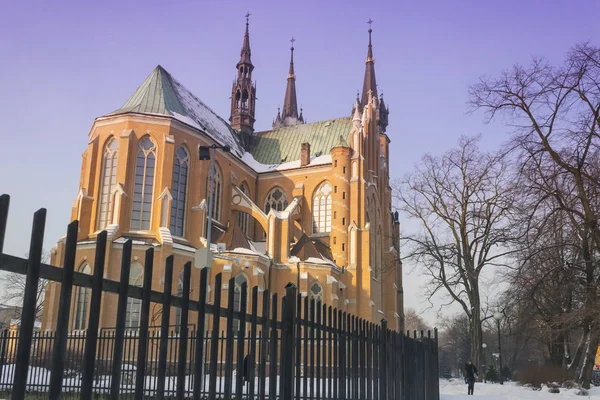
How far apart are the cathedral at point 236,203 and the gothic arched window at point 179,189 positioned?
73mm

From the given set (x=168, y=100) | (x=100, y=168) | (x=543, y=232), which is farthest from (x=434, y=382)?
(x=168, y=100)

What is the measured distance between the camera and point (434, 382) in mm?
14492

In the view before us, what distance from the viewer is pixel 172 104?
134 ft

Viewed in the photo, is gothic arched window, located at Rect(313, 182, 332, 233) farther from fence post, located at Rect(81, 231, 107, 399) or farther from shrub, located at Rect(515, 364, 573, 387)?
fence post, located at Rect(81, 231, 107, 399)

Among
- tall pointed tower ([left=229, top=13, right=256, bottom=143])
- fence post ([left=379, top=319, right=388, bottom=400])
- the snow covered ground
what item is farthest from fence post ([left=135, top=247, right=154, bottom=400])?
tall pointed tower ([left=229, top=13, right=256, bottom=143])

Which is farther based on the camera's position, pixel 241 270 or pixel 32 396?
pixel 241 270

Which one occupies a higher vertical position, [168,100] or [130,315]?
[168,100]

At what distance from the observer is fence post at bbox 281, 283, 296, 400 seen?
204 inches

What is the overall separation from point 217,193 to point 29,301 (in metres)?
40.0

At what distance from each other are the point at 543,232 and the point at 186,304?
47.2ft

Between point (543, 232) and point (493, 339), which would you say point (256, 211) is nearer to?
point (543, 232)

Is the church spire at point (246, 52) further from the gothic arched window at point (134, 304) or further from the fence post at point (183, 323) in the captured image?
the fence post at point (183, 323)

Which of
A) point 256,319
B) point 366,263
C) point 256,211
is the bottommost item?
point 256,319

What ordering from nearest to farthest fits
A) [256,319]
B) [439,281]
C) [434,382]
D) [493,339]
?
1. [256,319]
2. [434,382]
3. [439,281]
4. [493,339]
